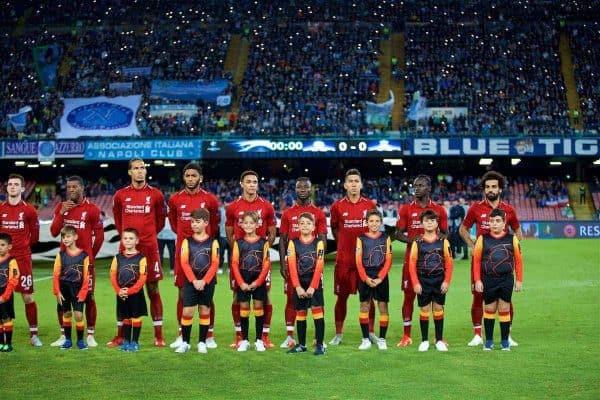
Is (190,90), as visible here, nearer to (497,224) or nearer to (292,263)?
(292,263)

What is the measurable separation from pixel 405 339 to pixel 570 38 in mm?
42357

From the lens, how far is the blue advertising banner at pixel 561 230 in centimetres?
3634

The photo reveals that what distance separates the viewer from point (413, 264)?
32.7 ft

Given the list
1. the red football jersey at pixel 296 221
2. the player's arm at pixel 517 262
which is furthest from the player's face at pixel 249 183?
the player's arm at pixel 517 262

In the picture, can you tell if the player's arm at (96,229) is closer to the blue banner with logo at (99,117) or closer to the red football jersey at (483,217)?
the red football jersey at (483,217)

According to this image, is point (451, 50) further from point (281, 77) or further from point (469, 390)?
point (469, 390)

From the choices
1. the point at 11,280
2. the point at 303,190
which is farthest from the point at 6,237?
the point at 303,190

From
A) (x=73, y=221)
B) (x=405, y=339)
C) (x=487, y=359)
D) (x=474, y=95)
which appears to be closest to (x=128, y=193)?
(x=73, y=221)

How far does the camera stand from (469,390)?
7559mm

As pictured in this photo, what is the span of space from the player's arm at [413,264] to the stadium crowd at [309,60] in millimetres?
30923

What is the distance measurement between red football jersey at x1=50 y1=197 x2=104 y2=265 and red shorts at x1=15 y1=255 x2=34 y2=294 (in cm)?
50

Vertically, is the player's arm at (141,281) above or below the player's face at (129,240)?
below

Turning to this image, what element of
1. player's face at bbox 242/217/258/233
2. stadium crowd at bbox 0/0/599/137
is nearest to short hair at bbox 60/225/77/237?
player's face at bbox 242/217/258/233

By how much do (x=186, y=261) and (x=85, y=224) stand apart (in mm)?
1697
